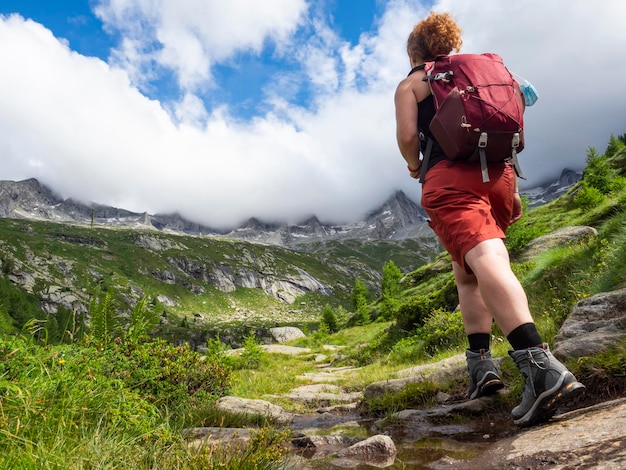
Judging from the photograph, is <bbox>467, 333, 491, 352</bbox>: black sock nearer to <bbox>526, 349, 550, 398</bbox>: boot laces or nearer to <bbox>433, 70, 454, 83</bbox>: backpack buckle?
<bbox>526, 349, 550, 398</bbox>: boot laces

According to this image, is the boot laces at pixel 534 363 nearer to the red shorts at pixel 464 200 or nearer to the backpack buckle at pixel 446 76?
the red shorts at pixel 464 200

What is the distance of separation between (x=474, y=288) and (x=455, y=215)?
4.26ft

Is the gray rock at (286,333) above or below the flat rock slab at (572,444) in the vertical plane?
above

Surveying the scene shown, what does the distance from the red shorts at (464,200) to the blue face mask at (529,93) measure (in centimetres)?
93

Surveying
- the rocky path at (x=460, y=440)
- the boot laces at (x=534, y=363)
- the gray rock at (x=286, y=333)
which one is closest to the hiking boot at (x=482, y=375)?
the rocky path at (x=460, y=440)

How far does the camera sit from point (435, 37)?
14.8ft

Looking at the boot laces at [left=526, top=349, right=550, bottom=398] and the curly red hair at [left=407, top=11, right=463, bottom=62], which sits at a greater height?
the curly red hair at [left=407, top=11, right=463, bottom=62]

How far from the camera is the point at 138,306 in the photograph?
21.6 ft

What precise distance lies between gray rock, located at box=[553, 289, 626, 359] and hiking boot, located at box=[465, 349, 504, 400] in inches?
24.4

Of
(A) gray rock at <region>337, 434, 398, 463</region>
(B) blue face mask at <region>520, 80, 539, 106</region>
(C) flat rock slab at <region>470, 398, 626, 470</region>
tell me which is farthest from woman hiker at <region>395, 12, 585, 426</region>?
(A) gray rock at <region>337, 434, 398, 463</region>

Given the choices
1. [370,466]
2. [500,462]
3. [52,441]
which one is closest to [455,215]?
[500,462]

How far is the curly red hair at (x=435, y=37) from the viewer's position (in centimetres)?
452

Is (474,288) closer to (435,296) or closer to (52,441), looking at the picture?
(52,441)

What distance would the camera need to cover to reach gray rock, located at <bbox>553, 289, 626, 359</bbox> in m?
3.73
